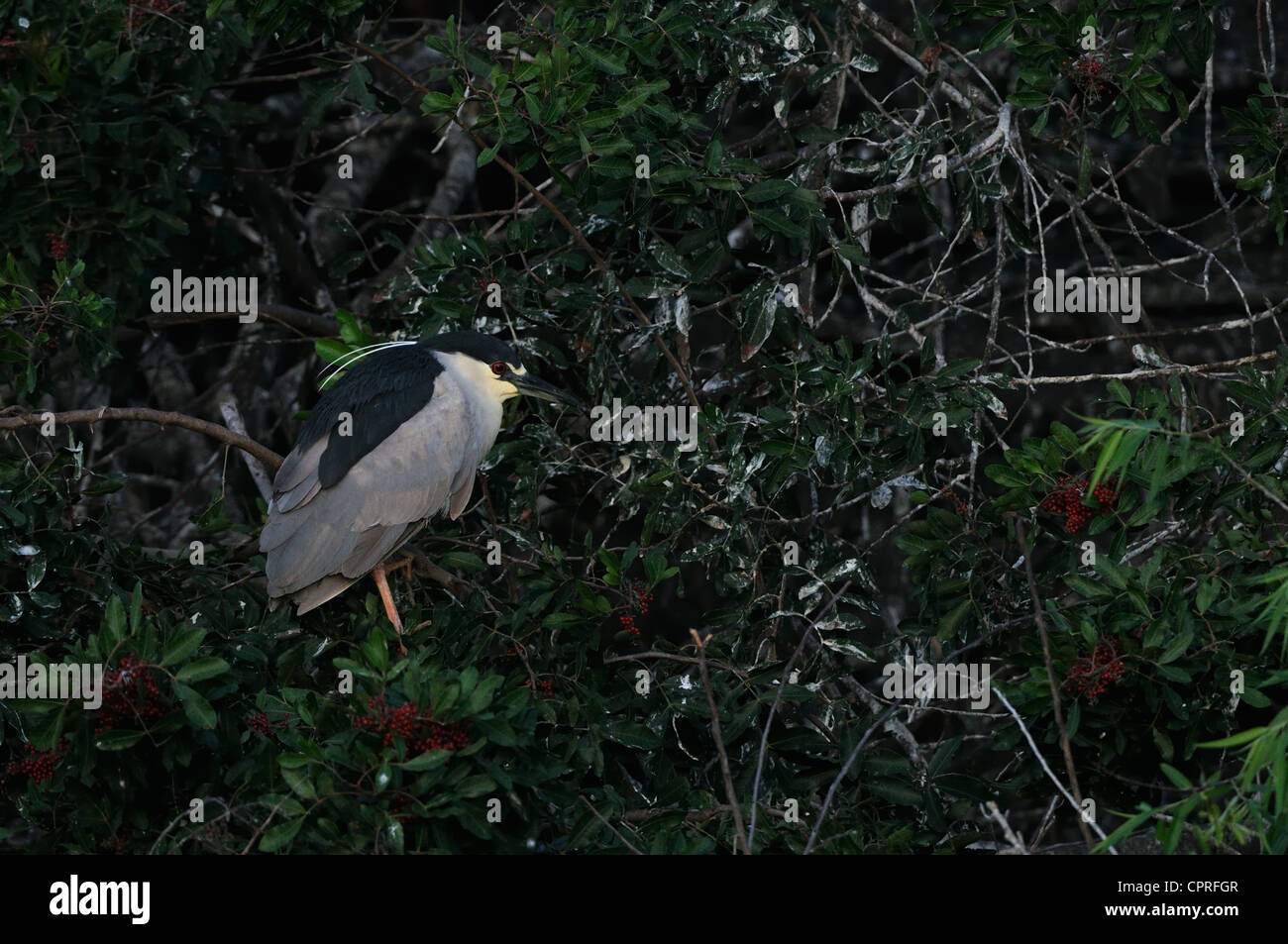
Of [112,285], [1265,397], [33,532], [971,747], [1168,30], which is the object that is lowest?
[971,747]

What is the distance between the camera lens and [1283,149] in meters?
3.60

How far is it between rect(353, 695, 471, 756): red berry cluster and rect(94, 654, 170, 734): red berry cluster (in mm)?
485

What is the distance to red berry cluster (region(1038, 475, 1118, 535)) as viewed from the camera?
320cm

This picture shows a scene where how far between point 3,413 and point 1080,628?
8.79 feet

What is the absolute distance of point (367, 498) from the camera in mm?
3855

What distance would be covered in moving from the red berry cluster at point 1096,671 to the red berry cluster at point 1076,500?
29 cm

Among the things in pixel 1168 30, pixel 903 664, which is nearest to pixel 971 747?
pixel 903 664

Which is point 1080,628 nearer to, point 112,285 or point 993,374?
point 993,374

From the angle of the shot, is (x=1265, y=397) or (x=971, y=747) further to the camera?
(x=971, y=747)

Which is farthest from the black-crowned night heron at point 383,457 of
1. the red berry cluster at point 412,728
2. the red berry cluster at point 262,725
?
the red berry cluster at point 412,728
